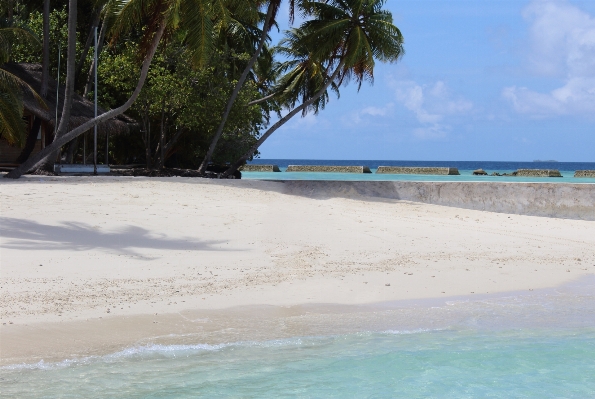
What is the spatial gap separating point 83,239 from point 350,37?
43.5 feet

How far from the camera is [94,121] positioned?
15.7 meters

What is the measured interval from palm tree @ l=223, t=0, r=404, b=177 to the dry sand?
7785 mm

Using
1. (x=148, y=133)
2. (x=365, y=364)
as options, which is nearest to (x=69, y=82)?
(x=148, y=133)

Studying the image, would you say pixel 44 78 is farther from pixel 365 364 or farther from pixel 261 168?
pixel 261 168

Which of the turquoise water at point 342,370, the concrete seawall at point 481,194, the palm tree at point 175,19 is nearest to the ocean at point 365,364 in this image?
the turquoise water at point 342,370

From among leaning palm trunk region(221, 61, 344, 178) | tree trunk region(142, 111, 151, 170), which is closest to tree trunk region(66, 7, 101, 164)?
tree trunk region(142, 111, 151, 170)

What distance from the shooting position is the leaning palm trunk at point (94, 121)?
14859 mm

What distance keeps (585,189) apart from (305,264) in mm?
8758

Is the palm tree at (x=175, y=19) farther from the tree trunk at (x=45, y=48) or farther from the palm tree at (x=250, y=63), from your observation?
the palm tree at (x=250, y=63)

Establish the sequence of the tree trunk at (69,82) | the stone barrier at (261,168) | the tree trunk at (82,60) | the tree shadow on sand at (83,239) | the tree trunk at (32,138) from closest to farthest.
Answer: the tree shadow on sand at (83,239) → the tree trunk at (69,82) → the tree trunk at (32,138) → the tree trunk at (82,60) → the stone barrier at (261,168)

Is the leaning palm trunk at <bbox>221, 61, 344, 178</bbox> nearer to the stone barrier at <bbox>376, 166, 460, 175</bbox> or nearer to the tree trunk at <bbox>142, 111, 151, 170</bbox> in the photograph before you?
the tree trunk at <bbox>142, 111, 151, 170</bbox>

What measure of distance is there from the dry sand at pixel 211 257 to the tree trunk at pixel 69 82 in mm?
3180

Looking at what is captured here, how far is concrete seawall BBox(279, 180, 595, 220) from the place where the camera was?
593 inches

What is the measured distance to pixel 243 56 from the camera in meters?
22.5
